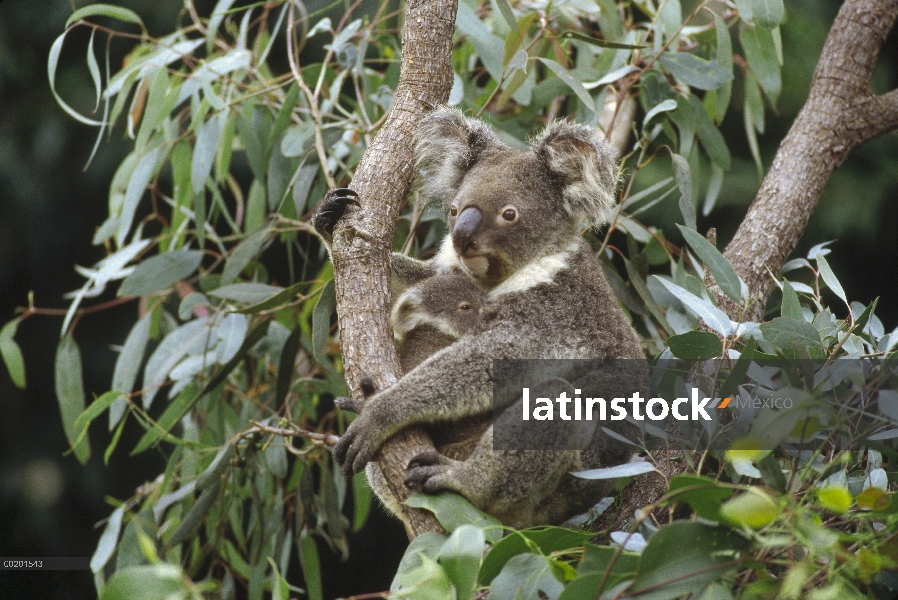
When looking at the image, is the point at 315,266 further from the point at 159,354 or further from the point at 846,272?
the point at 846,272

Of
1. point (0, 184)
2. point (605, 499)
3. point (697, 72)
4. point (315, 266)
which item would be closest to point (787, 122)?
point (697, 72)

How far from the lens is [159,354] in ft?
8.27

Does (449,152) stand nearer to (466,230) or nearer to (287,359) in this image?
(466,230)

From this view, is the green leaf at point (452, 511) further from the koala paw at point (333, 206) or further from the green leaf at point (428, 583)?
the koala paw at point (333, 206)

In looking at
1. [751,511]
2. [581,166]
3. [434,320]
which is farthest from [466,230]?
[751,511]

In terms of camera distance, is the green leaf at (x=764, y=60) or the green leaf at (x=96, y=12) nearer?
the green leaf at (x=96, y=12)

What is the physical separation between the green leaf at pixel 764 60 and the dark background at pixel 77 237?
176cm

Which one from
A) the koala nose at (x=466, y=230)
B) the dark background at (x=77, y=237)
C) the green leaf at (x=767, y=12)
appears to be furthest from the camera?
the dark background at (x=77, y=237)

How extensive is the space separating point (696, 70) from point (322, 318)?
1.29 meters

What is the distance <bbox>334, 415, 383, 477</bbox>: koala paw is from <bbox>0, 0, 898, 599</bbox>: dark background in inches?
108

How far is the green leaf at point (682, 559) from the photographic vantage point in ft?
3.53

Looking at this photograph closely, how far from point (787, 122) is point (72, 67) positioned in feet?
12.9

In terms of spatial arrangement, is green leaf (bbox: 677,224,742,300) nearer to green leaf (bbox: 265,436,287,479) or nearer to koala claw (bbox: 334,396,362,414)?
koala claw (bbox: 334,396,362,414)

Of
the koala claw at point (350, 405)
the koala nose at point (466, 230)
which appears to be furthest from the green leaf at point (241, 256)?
the koala claw at point (350, 405)
